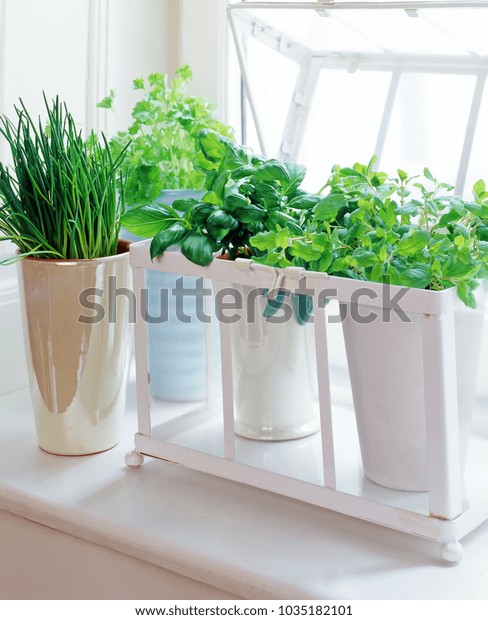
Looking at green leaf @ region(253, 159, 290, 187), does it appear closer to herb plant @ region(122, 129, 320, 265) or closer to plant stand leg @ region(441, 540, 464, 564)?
herb plant @ region(122, 129, 320, 265)

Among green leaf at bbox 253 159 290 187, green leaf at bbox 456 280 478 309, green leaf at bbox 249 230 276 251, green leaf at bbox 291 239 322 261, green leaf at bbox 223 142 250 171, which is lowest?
green leaf at bbox 456 280 478 309

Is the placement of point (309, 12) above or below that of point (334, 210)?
above

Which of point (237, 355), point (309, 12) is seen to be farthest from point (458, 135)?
point (237, 355)

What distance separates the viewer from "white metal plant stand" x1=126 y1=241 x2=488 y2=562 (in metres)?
0.74

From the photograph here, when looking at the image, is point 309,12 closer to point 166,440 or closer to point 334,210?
point 334,210

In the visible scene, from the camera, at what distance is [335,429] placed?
0.94 metres

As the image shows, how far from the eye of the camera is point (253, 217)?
829 millimetres

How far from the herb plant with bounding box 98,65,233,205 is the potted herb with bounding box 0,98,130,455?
62 millimetres

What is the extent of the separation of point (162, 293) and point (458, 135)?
0.38 metres

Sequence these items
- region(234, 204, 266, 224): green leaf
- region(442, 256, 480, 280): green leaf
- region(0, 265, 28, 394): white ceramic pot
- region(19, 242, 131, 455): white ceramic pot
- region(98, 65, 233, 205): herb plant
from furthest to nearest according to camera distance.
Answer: region(0, 265, 28, 394): white ceramic pot, region(98, 65, 233, 205): herb plant, region(19, 242, 131, 455): white ceramic pot, region(234, 204, 266, 224): green leaf, region(442, 256, 480, 280): green leaf

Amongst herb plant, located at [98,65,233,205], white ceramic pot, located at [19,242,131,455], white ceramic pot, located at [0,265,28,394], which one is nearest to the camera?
white ceramic pot, located at [19,242,131,455]

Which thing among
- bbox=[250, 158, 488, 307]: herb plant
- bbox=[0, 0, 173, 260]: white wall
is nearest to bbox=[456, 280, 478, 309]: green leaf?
bbox=[250, 158, 488, 307]: herb plant

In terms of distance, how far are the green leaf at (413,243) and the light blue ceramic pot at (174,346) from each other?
0.32 meters

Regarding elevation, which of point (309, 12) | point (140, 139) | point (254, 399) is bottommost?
point (254, 399)
